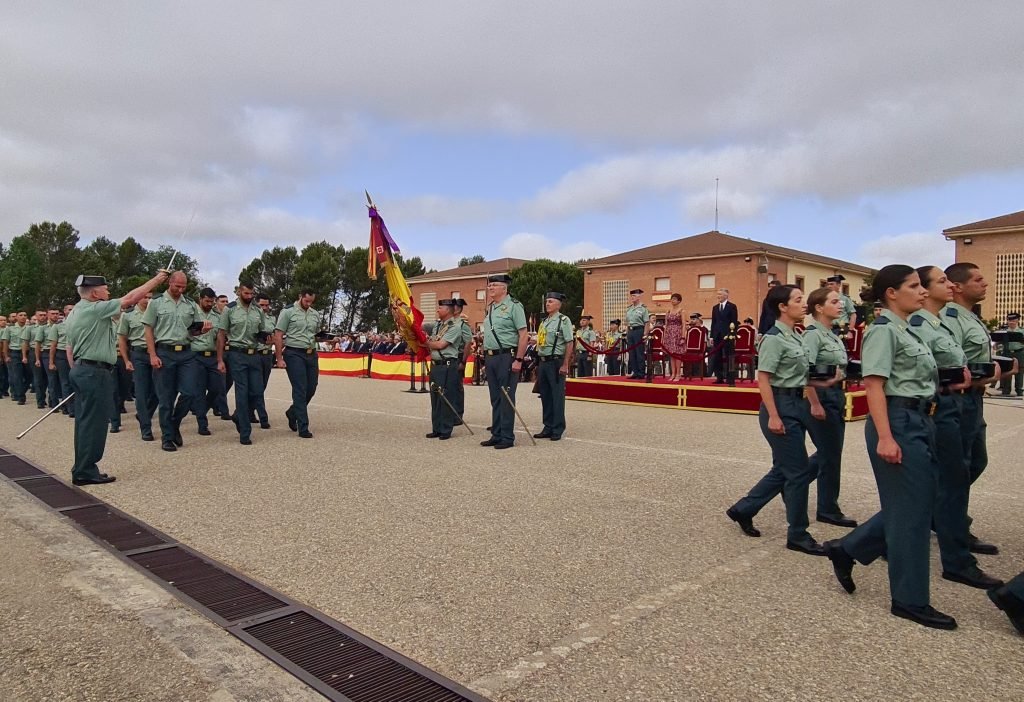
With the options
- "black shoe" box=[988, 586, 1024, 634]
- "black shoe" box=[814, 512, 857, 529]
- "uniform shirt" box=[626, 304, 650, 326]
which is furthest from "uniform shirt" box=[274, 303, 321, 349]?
"uniform shirt" box=[626, 304, 650, 326]

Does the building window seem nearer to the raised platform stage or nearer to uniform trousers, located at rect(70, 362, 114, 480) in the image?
the raised platform stage

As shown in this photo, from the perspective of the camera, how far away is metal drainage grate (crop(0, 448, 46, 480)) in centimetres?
711

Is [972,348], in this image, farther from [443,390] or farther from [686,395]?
[686,395]

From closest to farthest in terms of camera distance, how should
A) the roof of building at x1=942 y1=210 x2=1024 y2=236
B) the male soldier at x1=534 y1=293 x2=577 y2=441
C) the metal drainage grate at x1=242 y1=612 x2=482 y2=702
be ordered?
the metal drainage grate at x1=242 y1=612 x2=482 y2=702
the male soldier at x1=534 y1=293 x2=577 y2=441
the roof of building at x1=942 y1=210 x2=1024 y2=236

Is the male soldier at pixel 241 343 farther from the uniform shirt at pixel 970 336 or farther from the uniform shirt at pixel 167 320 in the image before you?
the uniform shirt at pixel 970 336

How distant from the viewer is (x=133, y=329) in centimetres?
1039

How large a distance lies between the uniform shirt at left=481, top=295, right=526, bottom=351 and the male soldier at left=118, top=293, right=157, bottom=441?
14.9 feet

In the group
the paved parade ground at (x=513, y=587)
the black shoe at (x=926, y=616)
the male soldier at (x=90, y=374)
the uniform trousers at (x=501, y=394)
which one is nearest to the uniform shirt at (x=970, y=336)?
the paved parade ground at (x=513, y=587)

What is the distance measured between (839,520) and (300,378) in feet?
22.7

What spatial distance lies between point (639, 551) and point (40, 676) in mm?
3189

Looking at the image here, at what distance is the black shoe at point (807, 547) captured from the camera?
4.55 m

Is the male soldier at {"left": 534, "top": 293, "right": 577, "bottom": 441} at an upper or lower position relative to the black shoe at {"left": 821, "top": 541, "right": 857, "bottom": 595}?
upper

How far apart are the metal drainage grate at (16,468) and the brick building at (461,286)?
44.8 metres

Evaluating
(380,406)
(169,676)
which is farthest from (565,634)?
(380,406)
